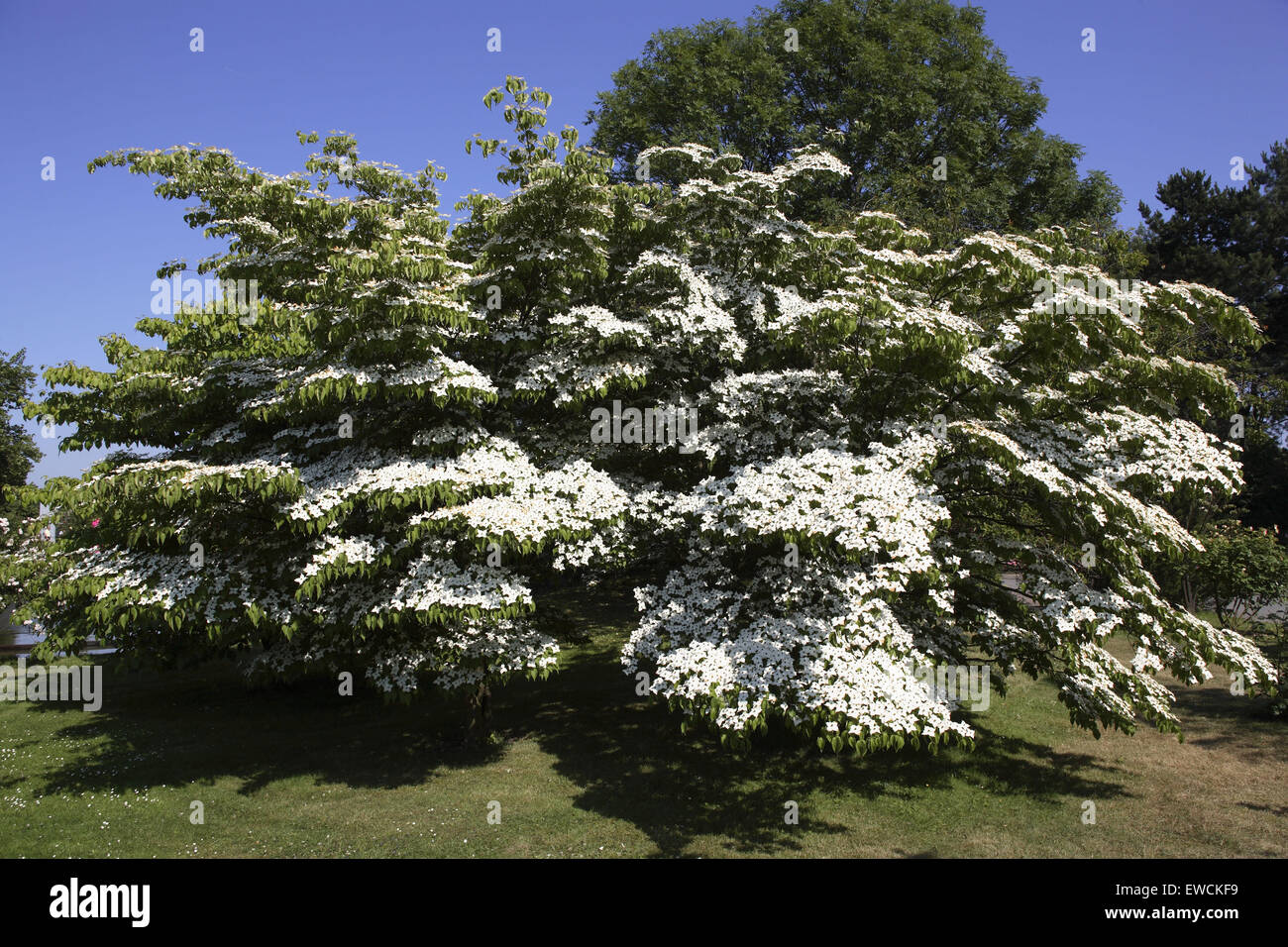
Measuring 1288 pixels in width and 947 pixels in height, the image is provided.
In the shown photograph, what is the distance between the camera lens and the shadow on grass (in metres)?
11.2

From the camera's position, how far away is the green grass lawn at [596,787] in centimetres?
1003

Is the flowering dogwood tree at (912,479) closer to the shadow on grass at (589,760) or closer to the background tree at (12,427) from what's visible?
the shadow on grass at (589,760)

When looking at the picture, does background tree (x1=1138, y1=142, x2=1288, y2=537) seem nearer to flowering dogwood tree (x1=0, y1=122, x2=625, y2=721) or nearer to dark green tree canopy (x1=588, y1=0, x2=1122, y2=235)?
dark green tree canopy (x1=588, y1=0, x2=1122, y2=235)

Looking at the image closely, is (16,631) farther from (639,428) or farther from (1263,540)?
(1263,540)

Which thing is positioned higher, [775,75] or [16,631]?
[775,75]

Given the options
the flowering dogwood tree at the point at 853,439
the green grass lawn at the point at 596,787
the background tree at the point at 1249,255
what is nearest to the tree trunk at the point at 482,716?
the green grass lawn at the point at 596,787

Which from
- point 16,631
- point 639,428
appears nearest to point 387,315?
point 639,428

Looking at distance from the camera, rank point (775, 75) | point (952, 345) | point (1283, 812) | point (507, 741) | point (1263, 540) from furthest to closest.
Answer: point (775, 75) < point (1263, 540) < point (507, 741) < point (1283, 812) < point (952, 345)

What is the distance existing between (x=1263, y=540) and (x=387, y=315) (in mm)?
20392

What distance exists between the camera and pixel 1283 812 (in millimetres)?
10812

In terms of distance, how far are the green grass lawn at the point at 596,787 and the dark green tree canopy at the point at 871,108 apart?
19.4 metres

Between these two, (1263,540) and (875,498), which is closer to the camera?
(875,498)

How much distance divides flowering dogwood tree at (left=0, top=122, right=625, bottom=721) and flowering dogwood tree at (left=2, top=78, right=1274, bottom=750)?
0.06 metres

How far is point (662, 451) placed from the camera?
12.5 m
